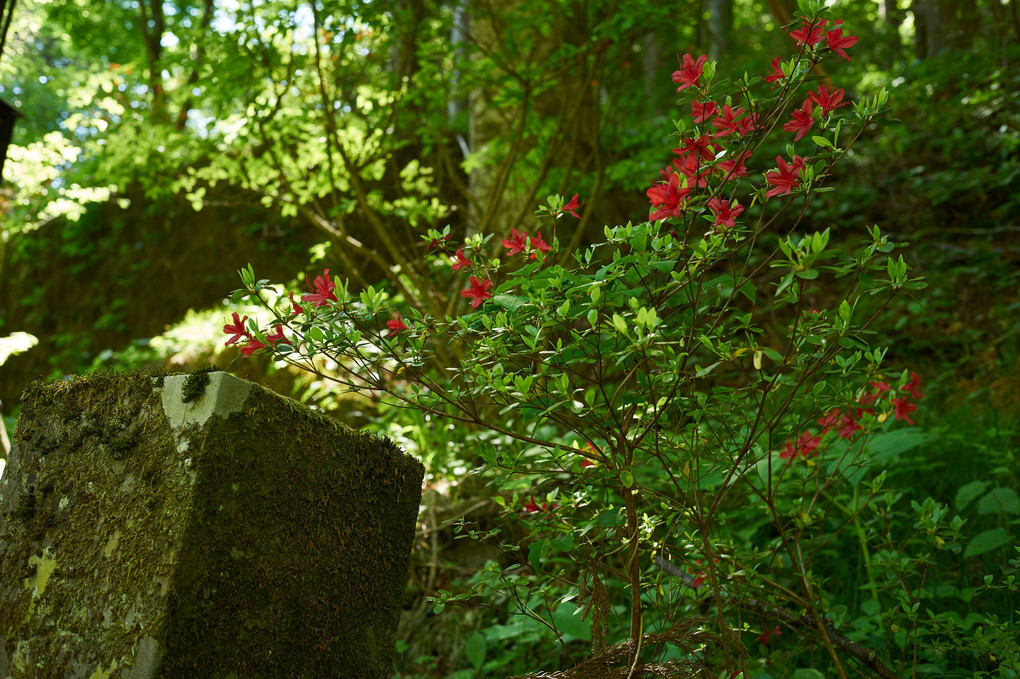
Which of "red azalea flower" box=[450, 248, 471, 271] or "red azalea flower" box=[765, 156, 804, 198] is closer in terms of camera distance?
"red azalea flower" box=[765, 156, 804, 198]

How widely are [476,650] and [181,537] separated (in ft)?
4.82

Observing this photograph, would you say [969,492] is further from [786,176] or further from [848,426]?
[786,176]

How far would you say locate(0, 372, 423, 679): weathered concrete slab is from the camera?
1.27 m

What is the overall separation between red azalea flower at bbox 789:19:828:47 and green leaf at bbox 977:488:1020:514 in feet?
5.74

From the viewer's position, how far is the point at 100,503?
1.40 m

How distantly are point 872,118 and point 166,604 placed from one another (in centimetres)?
162

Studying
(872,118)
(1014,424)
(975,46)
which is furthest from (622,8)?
(975,46)

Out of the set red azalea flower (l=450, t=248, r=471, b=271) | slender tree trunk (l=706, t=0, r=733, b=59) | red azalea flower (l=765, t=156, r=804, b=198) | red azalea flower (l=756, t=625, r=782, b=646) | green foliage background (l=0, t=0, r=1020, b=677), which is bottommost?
red azalea flower (l=756, t=625, r=782, b=646)

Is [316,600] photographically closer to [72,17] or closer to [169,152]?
[169,152]

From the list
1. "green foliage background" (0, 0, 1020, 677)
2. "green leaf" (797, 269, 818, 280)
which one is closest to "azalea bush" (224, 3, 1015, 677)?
"green leaf" (797, 269, 818, 280)

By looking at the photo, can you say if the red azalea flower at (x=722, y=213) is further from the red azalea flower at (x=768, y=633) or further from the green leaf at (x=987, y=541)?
the green leaf at (x=987, y=541)

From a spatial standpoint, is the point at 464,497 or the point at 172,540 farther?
the point at 464,497

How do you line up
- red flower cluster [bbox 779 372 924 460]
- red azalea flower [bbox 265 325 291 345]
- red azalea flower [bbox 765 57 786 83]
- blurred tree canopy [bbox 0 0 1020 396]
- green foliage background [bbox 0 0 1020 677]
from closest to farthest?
red azalea flower [bbox 765 57 786 83] < red azalea flower [bbox 265 325 291 345] < red flower cluster [bbox 779 372 924 460] < green foliage background [bbox 0 0 1020 677] < blurred tree canopy [bbox 0 0 1020 396]

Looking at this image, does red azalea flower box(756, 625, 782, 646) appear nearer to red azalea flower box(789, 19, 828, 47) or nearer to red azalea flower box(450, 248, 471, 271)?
red azalea flower box(450, 248, 471, 271)
